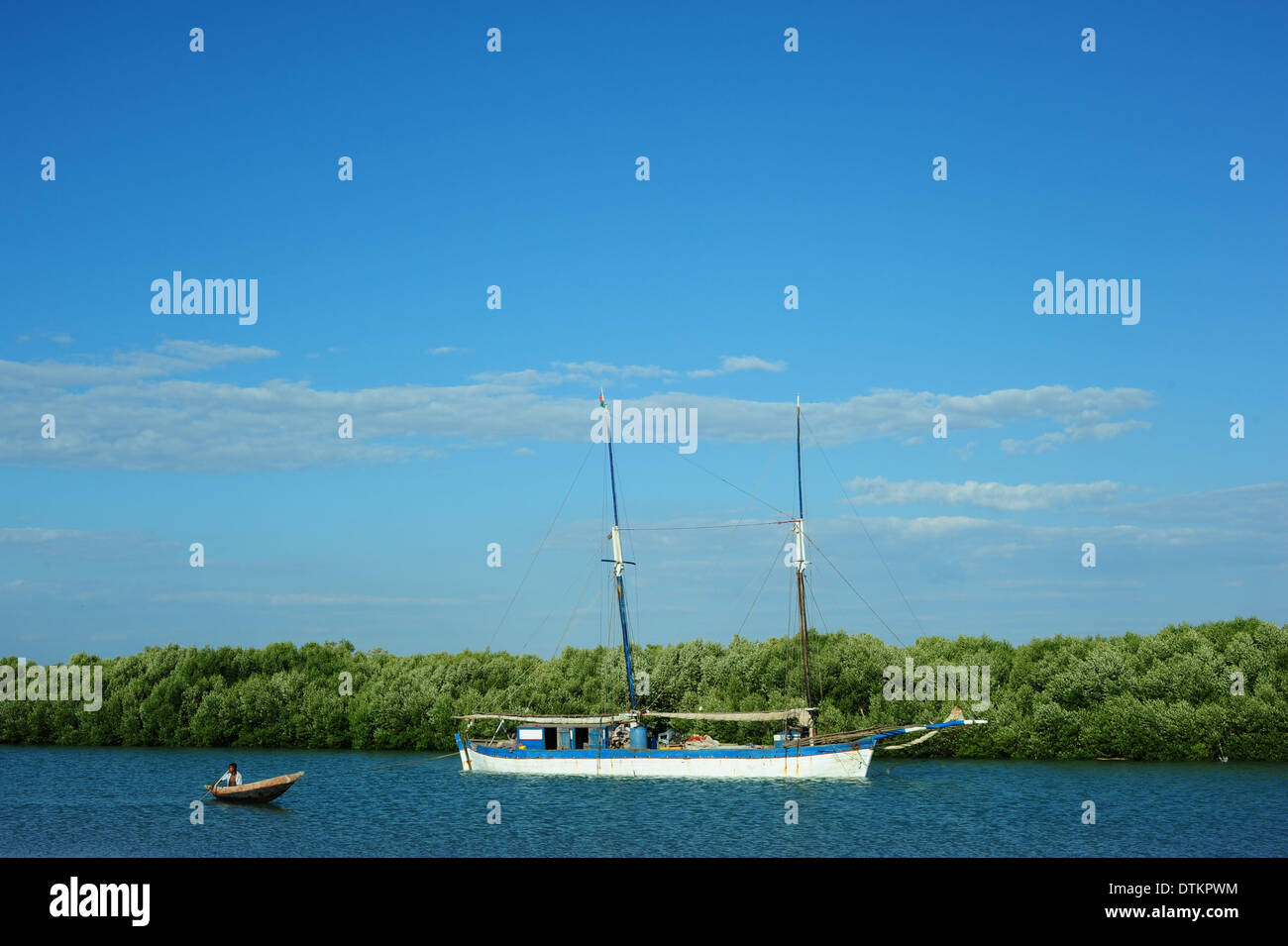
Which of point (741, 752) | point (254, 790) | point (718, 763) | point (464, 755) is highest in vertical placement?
point (254, 790)

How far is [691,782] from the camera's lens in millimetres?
71125

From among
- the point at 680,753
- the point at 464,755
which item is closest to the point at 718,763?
the point at 680,753

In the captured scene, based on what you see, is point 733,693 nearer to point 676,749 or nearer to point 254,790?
point 676,749

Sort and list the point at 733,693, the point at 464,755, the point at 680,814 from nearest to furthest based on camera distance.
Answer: the point at 680,814 → the point at 464,755 → the point at 733,693

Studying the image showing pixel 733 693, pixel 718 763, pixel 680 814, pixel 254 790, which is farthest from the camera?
pixel 733 693

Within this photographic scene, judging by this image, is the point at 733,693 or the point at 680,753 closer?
the point at 680,753

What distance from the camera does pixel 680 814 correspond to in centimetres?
5538

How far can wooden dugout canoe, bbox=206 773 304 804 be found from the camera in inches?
2335

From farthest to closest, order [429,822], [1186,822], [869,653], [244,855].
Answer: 1. [869,653]
2. [429,822]
3. [1186,822]
4. [244,855]

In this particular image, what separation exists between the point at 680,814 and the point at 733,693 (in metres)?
41.9

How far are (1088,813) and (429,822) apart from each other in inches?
1261
